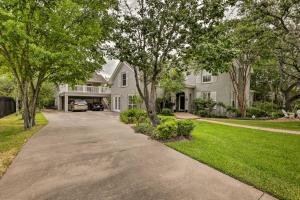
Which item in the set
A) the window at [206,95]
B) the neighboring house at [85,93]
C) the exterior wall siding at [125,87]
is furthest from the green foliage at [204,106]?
the neighboring house at [85,93]

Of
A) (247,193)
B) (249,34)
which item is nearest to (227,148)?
(247,193)

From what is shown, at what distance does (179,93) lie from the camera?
23.4 meters

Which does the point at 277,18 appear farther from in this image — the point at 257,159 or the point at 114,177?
the point at 114,177

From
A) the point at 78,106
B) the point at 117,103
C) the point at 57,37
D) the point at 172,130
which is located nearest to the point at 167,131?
the point at 172,130

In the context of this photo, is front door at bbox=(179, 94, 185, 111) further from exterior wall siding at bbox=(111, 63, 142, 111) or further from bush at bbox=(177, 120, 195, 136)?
bush at bbox=(177, 120, 195, 136)

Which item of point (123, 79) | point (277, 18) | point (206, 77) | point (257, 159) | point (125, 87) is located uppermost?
point (277, 18)

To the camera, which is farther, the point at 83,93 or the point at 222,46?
the point at 83,93

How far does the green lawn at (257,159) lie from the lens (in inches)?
157

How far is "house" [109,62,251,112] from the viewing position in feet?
65.3

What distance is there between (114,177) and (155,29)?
22.2ft

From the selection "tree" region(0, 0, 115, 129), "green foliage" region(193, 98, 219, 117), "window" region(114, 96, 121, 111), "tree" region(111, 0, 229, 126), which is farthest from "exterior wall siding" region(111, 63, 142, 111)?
"tree" region(111, 0, 229, 126)

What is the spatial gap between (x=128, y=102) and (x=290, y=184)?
19.3 m

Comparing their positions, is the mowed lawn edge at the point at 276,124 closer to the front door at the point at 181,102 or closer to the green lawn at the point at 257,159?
the green lawn at the point at 257,159

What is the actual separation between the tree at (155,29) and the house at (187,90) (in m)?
11.1
